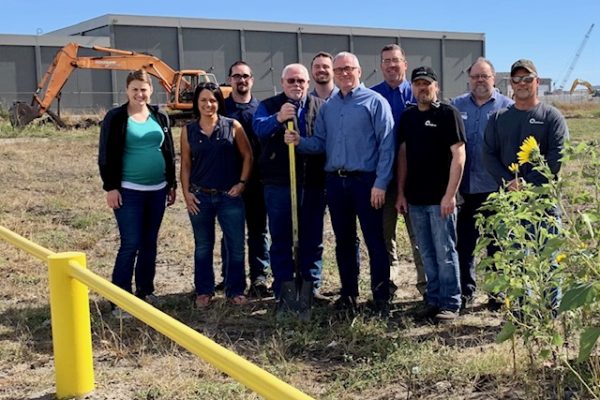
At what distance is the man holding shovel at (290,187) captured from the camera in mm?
5668

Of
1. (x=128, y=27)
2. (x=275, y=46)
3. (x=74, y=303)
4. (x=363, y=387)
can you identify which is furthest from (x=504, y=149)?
(x=275, y=46)

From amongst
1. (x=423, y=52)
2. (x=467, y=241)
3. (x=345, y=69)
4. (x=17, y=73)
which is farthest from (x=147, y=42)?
(x=467, y=241)

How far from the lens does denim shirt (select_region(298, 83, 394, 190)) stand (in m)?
5.34

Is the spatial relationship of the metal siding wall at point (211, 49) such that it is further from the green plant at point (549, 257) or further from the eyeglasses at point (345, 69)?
the green plant at point (549, 257)

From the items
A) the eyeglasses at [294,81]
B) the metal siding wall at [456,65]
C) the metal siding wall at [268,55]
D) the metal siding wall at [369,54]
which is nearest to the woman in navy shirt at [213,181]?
the eyeglasses at [294,81]

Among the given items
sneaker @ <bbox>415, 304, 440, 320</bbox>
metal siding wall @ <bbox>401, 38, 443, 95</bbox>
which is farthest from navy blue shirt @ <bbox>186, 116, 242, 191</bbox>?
metal siding wall @ <bbox>401, 38, 443, 95</bbox>

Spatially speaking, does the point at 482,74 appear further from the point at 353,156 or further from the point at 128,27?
the point at 128,27

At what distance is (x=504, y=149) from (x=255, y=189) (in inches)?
91.3

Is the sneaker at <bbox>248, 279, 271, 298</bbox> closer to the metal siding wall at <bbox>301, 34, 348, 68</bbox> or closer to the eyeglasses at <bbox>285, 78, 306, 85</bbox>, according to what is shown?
the eyeglasses at <bbox>285, 78, 306, 85</bbox>

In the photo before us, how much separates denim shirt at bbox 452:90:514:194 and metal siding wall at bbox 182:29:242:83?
129 feet

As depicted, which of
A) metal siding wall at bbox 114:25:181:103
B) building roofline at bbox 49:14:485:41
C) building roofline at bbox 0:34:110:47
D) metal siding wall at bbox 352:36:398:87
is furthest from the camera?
metal siding wall at bbox 352:36:398:87

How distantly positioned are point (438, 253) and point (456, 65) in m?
52.7

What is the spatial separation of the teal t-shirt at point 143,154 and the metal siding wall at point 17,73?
3766cm

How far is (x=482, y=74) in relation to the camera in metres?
5.57
